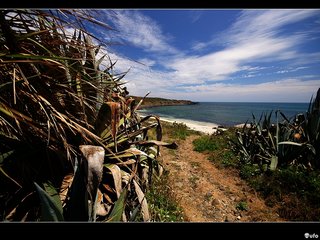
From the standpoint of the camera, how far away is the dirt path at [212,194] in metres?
3.08

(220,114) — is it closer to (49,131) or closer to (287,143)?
(287,143)

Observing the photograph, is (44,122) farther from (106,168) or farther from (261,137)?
(261,137)

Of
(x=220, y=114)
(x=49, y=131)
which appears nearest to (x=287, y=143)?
(x=49, y=131)

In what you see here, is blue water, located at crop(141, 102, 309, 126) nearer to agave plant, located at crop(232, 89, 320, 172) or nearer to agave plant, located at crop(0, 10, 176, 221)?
agave plant, located at crop(232, 89, 320, 172)

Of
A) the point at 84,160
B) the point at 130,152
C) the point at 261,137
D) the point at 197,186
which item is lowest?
the point at 197,186

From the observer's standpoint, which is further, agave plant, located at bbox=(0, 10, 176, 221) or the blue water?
the blue water

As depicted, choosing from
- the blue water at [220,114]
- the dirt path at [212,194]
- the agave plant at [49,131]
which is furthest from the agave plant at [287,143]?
the blue water at [220,114]

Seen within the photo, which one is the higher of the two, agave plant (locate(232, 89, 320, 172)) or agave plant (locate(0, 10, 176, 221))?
agave plant (locate(0, 10, 176, 221))

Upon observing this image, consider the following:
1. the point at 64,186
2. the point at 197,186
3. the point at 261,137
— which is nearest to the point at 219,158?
the point at 261,137

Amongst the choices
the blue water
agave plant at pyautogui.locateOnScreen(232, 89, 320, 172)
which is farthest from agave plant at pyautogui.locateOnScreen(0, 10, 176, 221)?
the blue water

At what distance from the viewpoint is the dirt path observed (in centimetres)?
308

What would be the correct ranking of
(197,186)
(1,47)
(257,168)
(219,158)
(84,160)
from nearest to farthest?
(84,160) < (1,47) < (197,186) < (257,168) < (219,158)

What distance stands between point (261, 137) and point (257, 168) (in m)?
0.87
